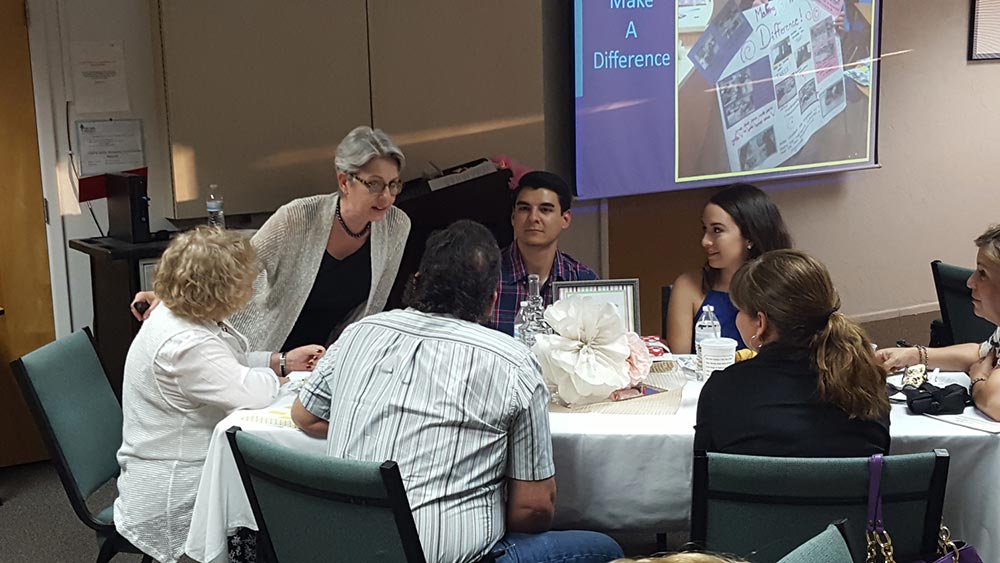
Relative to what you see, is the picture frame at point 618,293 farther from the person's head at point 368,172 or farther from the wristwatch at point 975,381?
the wristwatch at point 975,381

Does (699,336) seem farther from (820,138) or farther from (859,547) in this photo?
(820,138)

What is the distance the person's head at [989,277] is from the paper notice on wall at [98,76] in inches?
122

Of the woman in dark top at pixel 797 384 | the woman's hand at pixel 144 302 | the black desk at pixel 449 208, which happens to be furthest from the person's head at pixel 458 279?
the black desk at pixel 449 208

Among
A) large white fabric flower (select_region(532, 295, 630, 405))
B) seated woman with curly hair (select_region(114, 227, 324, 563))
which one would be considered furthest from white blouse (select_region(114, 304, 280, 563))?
large white fabric flower (select_region(532, 295, 630, 405))

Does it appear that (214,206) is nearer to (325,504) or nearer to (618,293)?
(618,293)

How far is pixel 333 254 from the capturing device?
3.19 m

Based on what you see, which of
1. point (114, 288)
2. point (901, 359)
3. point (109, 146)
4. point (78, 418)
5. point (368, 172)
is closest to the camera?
point (78, 418)

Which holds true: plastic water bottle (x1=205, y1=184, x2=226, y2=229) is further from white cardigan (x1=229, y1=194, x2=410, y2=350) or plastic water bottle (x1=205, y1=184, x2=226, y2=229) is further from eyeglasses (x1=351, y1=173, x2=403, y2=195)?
eyeglasses (x1=351, y1=173, x2=403, y2=195)

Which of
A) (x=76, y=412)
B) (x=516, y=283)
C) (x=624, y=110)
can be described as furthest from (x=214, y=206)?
(x=624, y=110)

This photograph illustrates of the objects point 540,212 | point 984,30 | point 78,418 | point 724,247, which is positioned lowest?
point 78,418

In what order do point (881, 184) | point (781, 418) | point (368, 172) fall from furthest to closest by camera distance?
point (881, 184) < point (368, 172) < point (781, 418)

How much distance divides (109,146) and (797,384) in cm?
297

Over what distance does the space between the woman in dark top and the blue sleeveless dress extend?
106cm

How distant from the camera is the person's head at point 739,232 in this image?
3.18 m
